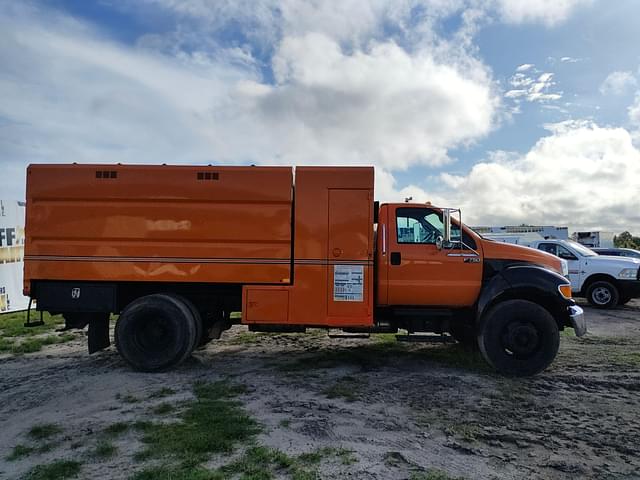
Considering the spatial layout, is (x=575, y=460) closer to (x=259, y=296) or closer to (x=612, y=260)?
(x=259, y=296)

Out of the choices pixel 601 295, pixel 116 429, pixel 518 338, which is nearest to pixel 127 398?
pixel 116 429

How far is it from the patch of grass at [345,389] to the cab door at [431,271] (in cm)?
123

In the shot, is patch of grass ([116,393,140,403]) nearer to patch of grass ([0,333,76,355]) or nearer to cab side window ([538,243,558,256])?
patch of grass ([0,333,76,355])

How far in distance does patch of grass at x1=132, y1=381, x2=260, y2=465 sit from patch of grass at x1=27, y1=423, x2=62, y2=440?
2.59 feet

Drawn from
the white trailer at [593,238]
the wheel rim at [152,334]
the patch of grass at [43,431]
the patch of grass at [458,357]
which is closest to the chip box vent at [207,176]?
the wheel rim at [152,334]

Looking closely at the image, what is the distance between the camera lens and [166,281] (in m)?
6.20

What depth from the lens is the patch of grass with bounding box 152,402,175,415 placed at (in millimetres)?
4659

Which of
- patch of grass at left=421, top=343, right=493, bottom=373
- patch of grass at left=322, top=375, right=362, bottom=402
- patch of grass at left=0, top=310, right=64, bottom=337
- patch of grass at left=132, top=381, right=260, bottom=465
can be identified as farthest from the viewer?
patch of grass at left=0, top=310, right=64, bottom=337

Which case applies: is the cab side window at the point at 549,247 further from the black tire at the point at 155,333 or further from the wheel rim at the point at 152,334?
the wheel rim at the point at 152,334

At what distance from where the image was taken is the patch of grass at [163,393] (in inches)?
204

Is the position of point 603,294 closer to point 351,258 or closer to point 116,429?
point 351,258

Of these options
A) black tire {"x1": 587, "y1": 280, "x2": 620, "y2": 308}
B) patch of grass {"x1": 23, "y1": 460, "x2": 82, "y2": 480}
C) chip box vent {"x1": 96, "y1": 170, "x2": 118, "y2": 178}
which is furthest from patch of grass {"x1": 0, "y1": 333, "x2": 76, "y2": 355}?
black tire {"x1": 587, "y1": 280, "x2": 620, "y2": 308}

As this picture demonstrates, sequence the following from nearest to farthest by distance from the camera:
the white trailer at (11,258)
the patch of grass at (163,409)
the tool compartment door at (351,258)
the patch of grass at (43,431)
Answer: the patch of grass at (43,431) → the patch of grass at (163,409) → the tool compartment door at (351,258) → the white trailer at (11,258)

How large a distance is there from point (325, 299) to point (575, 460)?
337 cm
